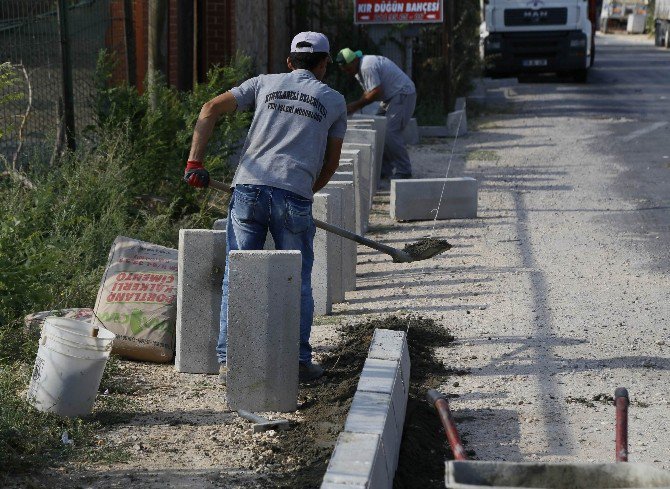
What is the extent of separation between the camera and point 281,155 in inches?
256

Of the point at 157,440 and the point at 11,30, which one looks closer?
the point at 157,440

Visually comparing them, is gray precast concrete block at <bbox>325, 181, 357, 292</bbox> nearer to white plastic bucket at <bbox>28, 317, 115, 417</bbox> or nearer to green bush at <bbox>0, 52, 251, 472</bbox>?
green bush at <bbox>0, 52, 251, 472</bbox>

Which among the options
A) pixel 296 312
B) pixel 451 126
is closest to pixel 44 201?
pixel 296 312

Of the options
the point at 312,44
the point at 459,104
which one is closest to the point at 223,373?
the point at 312,44

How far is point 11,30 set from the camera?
33.3 feet

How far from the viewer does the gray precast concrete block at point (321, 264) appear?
810 centimetres

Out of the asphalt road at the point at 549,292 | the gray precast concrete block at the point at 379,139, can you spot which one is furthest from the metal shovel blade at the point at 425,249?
the gray precast concrete block at the point at 379,139

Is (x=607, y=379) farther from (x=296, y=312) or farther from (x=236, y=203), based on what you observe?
(x=236, y=203)

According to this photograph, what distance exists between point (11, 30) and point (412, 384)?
539cm

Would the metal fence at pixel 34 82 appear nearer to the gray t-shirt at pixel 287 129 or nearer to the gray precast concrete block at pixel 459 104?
the gray t-shirt at pixel 287 129

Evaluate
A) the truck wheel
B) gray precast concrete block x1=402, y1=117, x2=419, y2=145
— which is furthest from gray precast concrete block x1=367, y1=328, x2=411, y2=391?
the truck wheel

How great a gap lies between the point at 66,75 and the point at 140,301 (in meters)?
3.89

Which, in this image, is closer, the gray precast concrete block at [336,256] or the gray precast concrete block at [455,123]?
the gray precast concrete block at [336,256]

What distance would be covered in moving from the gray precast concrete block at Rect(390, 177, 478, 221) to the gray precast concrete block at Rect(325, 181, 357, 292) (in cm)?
301
